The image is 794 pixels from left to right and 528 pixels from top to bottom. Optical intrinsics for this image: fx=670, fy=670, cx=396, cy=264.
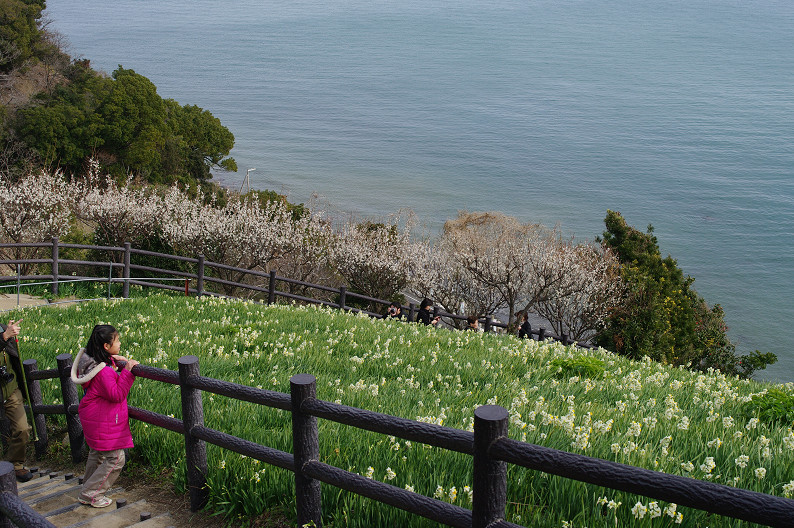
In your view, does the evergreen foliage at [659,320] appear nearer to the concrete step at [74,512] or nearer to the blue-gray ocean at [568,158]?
the concrete step at [74,512]

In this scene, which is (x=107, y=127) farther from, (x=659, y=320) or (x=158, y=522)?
(x=158, y=522)

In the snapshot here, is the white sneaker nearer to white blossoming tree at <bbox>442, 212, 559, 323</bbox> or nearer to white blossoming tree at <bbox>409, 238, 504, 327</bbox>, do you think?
white blossoming tree at <bbox>442, 212, 559, 323</bbox>

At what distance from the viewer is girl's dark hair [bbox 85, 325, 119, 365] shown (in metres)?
5.56

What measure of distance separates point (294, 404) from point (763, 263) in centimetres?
9419

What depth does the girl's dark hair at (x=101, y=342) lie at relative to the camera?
5562mm

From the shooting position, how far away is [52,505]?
5.58 meters

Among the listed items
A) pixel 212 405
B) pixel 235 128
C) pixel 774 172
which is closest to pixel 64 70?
pixel 212 405

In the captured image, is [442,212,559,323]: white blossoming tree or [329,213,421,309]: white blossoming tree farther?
[329,213,421,309]: white blossoming tree

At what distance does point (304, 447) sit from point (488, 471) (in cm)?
148

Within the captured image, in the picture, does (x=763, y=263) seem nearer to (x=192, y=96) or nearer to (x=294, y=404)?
(x=294, y=404)

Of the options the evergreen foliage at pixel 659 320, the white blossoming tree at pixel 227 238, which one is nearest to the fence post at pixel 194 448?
the evergreen foliage at pixel 659 320

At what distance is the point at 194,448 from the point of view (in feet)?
17.4

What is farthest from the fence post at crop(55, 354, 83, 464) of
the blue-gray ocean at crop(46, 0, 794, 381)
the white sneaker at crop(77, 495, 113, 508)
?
the blue-gray ocean at crop(46, 0, 794, 381)

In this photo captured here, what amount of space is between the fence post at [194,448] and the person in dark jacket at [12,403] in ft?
7.98
